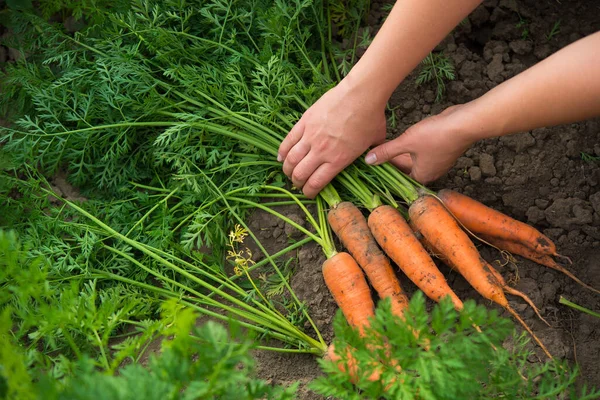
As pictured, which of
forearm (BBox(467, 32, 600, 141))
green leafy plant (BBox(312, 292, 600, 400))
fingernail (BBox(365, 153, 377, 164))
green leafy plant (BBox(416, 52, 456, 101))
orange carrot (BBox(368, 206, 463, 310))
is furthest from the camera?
green leafy plant (BBox(416, 52, 456, 101))

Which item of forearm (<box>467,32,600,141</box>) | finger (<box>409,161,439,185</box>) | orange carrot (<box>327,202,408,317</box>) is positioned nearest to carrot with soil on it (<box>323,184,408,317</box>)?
orange carrot (<box>327,202,408,317</box>)

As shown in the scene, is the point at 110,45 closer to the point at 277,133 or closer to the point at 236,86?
the point at 236,86

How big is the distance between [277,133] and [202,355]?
1.12 m

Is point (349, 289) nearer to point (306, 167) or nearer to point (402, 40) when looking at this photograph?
point (306, 167)

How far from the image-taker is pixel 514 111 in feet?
5.25

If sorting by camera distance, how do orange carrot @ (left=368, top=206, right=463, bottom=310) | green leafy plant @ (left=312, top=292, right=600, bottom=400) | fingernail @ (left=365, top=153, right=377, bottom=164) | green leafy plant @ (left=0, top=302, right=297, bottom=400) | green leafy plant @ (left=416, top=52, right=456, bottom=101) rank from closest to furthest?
green leafy plant @ (left=0, top=302, right=297, bottom=400) → green leafy plant @ (left=312, top=292, right=600, bottom=400) → orange carrot @ (left=368, top=206, right=463, bottom=310) → fingernail @ (left=365, top=153, right=377, bottom=164) → green leafy plant @ (left=416, top=52, right=456, bottom=101)

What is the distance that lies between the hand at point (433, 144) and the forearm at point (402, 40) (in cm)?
16

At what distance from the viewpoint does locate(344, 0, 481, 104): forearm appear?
1.63 m

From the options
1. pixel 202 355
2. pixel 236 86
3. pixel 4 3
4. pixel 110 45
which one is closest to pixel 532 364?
pixel 202 355

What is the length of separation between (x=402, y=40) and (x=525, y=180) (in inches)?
28.1

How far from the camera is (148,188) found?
2.15m

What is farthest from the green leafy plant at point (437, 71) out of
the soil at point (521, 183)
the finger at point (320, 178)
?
the finger at point (320, 178)

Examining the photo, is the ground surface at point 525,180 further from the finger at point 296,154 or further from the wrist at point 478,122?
the wrist at point 478,122

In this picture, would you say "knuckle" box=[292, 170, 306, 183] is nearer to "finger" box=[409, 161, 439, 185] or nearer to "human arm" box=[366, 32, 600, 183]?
"human arm" box=[366, 32, 600, 183]
